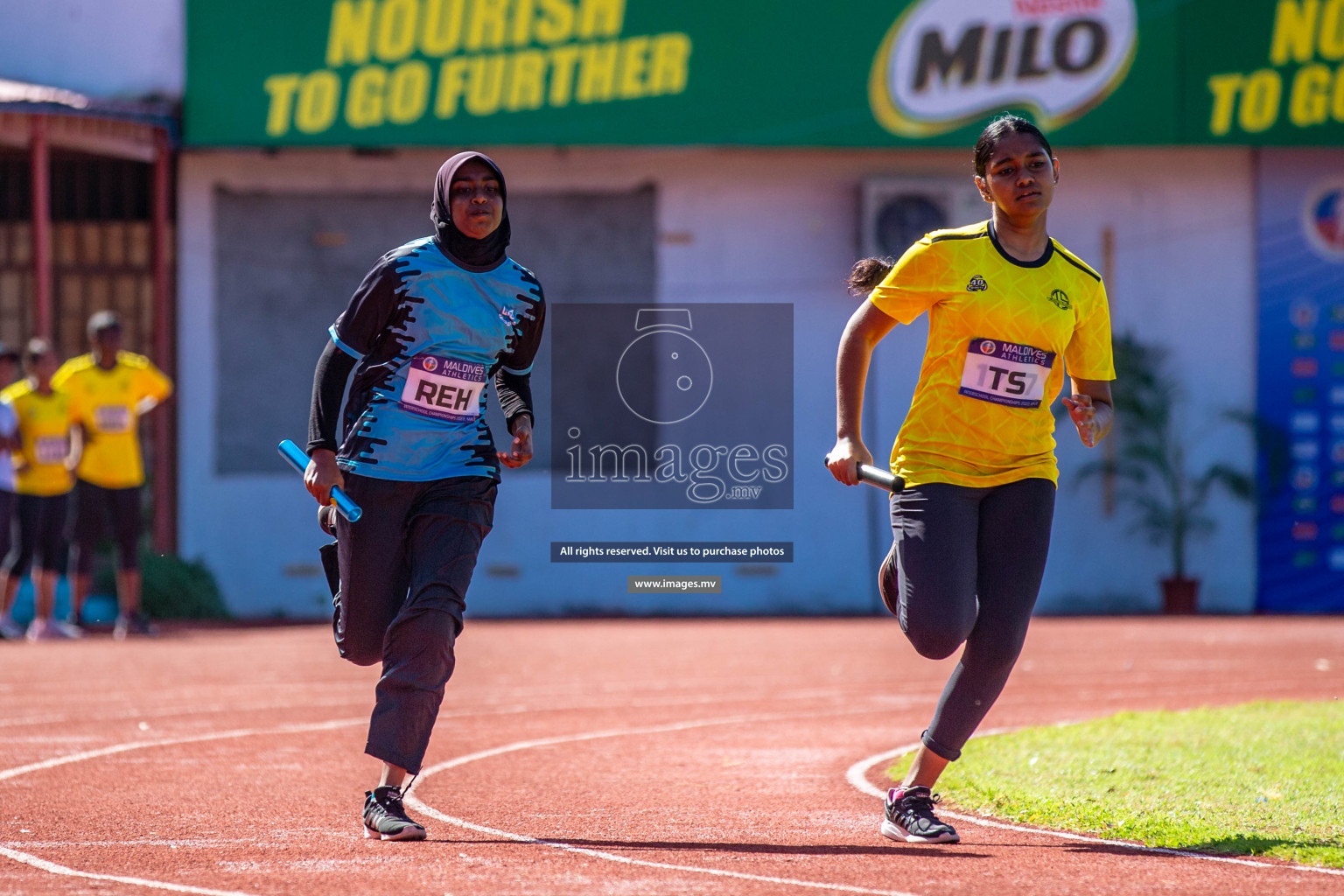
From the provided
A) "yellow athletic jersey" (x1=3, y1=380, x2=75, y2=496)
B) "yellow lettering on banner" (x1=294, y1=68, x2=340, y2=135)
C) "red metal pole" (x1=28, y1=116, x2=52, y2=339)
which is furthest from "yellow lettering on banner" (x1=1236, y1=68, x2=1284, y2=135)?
"yellow athletic jersey" (x1=3, y1=380, x2=75, y2=496)

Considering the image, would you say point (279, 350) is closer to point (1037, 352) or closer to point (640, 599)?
point (640, 599)

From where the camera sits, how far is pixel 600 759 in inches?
316

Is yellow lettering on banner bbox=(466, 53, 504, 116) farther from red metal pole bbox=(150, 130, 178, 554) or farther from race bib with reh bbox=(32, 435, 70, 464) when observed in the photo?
race bib with reh bbox=(32, 435, 70, 464)

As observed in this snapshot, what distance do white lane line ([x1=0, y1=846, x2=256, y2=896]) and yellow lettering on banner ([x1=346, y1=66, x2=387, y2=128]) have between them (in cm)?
1521

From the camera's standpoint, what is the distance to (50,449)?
1507cm

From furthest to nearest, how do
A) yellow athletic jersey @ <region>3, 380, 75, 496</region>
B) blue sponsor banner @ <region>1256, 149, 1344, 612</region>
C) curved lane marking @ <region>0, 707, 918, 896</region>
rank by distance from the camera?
blue sponsor banner @ <region>1256, 149, 1344, 612</region> → yellow athletic jersey @ <region>3, 380, 75, 496</region> → curved lane marking @ <region>0, 707, 918, 896</region>

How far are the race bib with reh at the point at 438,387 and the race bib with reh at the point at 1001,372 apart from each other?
159 cm

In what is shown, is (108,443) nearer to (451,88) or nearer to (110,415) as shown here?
(110,415)

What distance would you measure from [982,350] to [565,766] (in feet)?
9.84

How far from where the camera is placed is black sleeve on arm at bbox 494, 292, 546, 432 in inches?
243

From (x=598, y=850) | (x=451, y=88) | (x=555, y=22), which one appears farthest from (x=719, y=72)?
(x=598, y=850)

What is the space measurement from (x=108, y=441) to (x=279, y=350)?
19.5 ft

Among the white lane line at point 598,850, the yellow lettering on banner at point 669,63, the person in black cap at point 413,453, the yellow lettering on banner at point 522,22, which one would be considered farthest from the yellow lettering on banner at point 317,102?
the person in black cap at point 413,453

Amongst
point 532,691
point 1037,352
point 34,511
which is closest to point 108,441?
point 34,511
